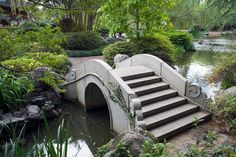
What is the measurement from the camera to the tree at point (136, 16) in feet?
24.7

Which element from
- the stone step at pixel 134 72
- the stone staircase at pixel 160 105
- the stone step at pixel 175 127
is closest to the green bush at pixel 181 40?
the stone step at pixel 134 72

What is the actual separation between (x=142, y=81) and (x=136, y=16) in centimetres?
315

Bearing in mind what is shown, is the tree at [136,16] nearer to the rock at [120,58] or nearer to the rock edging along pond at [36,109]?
the rock at [120,58]

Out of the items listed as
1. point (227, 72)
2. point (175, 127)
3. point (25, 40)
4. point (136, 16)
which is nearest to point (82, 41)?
point (136, 16)

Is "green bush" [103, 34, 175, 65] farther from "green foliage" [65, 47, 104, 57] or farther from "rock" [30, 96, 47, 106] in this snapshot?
"green foliage" [65, 47, 104, 57]


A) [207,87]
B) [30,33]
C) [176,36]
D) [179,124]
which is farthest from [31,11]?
[176,36]

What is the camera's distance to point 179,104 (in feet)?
17.6

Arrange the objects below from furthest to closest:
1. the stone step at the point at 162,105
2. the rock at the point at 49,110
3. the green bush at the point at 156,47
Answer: the green bush at the point at 156,47
the rock at the point at 49,110
the stone step at the point at 162,105

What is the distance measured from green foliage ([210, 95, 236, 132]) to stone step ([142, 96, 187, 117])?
2.53 feet

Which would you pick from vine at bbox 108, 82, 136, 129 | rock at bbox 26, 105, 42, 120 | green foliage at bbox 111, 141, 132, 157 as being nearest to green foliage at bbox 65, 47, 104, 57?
rock at bbox 26, 105, 42, 120

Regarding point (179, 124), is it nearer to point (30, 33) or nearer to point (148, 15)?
point (30, 33)

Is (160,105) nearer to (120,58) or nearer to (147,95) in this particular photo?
(147,95)

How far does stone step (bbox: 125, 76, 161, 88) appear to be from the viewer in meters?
5.55

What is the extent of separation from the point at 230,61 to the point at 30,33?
271 inches
